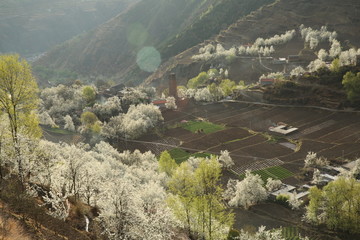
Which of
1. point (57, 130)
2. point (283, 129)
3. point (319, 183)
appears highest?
point (57, 130)

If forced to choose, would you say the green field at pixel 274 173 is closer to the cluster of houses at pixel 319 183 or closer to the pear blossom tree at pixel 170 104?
the cluster of houses at pixel 319 183

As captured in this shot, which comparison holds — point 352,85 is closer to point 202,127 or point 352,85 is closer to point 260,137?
point 260,137

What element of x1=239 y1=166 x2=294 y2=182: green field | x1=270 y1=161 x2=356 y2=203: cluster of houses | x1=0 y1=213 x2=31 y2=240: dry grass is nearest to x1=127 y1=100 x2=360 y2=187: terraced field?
x1=239 y1=166 x2=294 y2=182: green field

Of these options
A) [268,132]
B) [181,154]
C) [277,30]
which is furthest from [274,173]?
[277,30]

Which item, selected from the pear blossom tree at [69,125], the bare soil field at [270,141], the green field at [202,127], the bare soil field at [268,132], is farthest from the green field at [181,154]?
the pear blossom tree at [69,125]

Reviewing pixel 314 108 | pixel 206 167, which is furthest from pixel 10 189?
pixel 314 108

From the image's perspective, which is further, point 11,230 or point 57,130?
point 57,130

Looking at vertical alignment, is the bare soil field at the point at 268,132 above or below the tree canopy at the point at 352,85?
below
